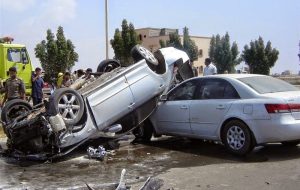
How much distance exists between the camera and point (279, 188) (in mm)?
6172

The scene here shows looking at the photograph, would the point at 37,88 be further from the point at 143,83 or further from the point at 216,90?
the point at 216,90

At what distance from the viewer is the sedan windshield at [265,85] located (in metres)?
8.43

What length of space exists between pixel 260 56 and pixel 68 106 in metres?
50.1

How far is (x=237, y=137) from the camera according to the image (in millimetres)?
8375

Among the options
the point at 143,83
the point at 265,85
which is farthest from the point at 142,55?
the point at 265,85

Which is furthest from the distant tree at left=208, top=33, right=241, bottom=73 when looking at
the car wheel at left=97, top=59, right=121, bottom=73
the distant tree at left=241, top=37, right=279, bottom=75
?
the car wheel at left=97, top=59, right=121, bottom=73

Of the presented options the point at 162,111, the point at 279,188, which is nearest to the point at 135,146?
the point at 162,111

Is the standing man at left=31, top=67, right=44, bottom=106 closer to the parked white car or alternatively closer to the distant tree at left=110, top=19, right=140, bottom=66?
the parked white car

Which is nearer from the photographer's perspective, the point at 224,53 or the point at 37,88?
the point at 37,88

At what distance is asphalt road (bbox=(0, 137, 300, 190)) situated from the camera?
6.61m

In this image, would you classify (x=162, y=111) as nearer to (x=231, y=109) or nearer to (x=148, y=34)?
(x=231, y=109)

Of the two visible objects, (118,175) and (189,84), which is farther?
(189,84)

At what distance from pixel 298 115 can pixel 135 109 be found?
3.13 meters

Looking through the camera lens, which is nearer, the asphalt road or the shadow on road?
the asphalt road
